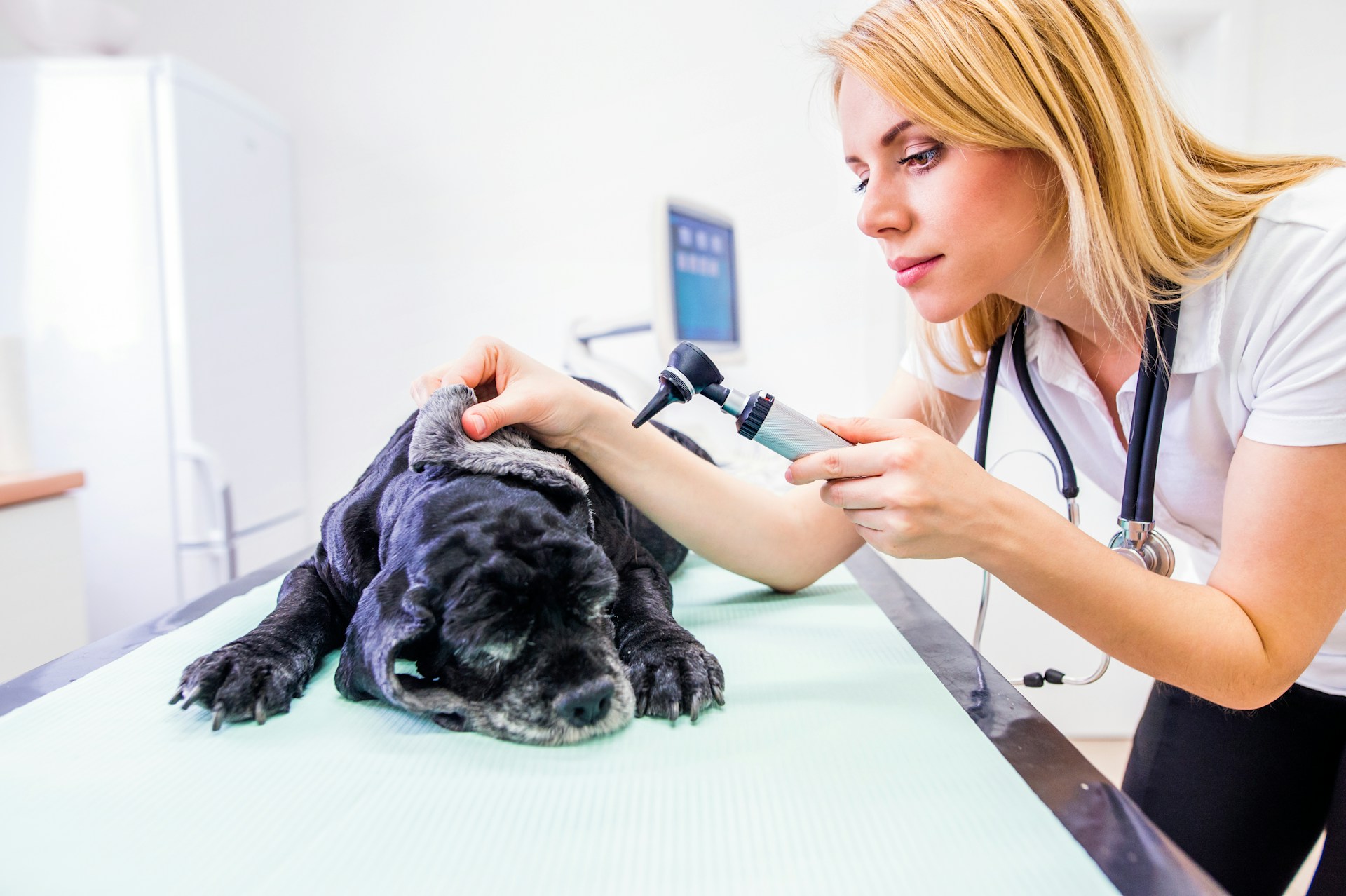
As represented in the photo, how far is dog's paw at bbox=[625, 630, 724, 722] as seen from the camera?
2.40 feet

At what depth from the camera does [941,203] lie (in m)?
0.85

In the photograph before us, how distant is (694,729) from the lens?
0.71 metres

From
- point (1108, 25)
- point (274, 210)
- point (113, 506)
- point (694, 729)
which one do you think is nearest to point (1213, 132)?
point (1108, 25)

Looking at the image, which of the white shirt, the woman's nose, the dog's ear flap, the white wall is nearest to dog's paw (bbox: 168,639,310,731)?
the dog's ear flap

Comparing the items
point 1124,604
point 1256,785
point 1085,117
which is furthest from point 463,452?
point 1256,785

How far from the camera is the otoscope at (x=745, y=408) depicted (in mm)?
710

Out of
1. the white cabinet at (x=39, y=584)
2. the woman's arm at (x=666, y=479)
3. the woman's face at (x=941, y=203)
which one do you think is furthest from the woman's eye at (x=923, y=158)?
the white cabinet at (x=39, y=584)

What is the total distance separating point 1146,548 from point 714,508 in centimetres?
53

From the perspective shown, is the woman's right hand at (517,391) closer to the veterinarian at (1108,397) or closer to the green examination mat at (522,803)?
the veterinarian at (1108,397)

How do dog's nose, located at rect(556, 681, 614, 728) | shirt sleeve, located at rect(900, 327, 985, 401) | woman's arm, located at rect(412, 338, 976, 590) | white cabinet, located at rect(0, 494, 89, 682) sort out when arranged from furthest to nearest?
white cabinet, located at rect(0, 494, 89, 682)
shirt sleeve, located at rect(900, 327, 985, 401)
woman's arm, located at rect(412, 338, 976, 590)
dog's nose, located at rect(556, 681, 614, 728)

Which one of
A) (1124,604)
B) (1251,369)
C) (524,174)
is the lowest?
(1124,604)

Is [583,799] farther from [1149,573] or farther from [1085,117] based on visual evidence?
[1085,117]

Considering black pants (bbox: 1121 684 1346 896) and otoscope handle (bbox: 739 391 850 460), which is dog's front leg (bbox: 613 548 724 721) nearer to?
otoscope handle (bbox: 739 391 850 460)

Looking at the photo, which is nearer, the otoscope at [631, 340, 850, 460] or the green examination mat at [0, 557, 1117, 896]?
the green examination mat at [0, 557, 1117, 896]
